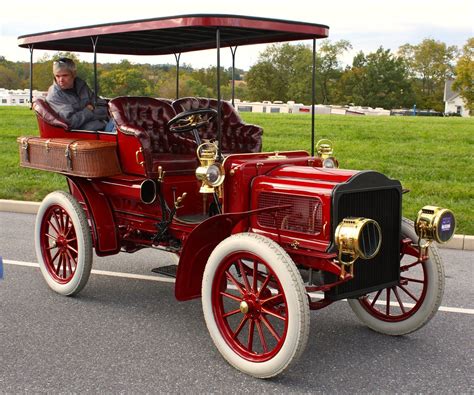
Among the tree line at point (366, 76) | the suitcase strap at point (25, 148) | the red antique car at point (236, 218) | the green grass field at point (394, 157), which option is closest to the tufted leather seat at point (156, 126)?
the red antique car at point (236, 218)

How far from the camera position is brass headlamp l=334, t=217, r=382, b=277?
3.69 meters

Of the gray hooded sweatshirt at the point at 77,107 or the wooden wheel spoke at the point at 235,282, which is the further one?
the gray hooded sweatshirt at the point at 77,107

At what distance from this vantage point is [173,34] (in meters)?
5.56

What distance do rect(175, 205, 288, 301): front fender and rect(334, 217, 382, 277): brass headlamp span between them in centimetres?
72

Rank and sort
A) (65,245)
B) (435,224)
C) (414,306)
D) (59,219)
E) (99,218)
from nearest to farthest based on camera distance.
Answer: (435,224), (414,306), (99,218), (65,245), (59,219)

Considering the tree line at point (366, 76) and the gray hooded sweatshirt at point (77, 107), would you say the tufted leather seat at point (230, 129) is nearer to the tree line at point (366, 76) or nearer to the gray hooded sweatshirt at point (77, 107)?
the gray hooded sweatshirt at point (77, 107)

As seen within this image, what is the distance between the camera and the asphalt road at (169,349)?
12.4ft

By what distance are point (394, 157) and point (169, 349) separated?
8.67 m

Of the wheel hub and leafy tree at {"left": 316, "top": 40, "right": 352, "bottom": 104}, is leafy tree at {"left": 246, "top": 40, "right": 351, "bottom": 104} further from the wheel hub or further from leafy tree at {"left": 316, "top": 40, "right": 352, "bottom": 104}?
the wheel hub

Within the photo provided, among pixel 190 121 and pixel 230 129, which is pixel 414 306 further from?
pixel 230 129

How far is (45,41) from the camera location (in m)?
5.61

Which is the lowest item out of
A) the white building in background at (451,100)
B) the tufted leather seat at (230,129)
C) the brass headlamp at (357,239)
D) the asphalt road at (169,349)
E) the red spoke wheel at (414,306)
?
the asphalt road at (169,349)

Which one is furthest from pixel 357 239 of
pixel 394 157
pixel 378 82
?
pixel 378 82

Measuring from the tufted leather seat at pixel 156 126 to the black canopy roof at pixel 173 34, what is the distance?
0.54m
